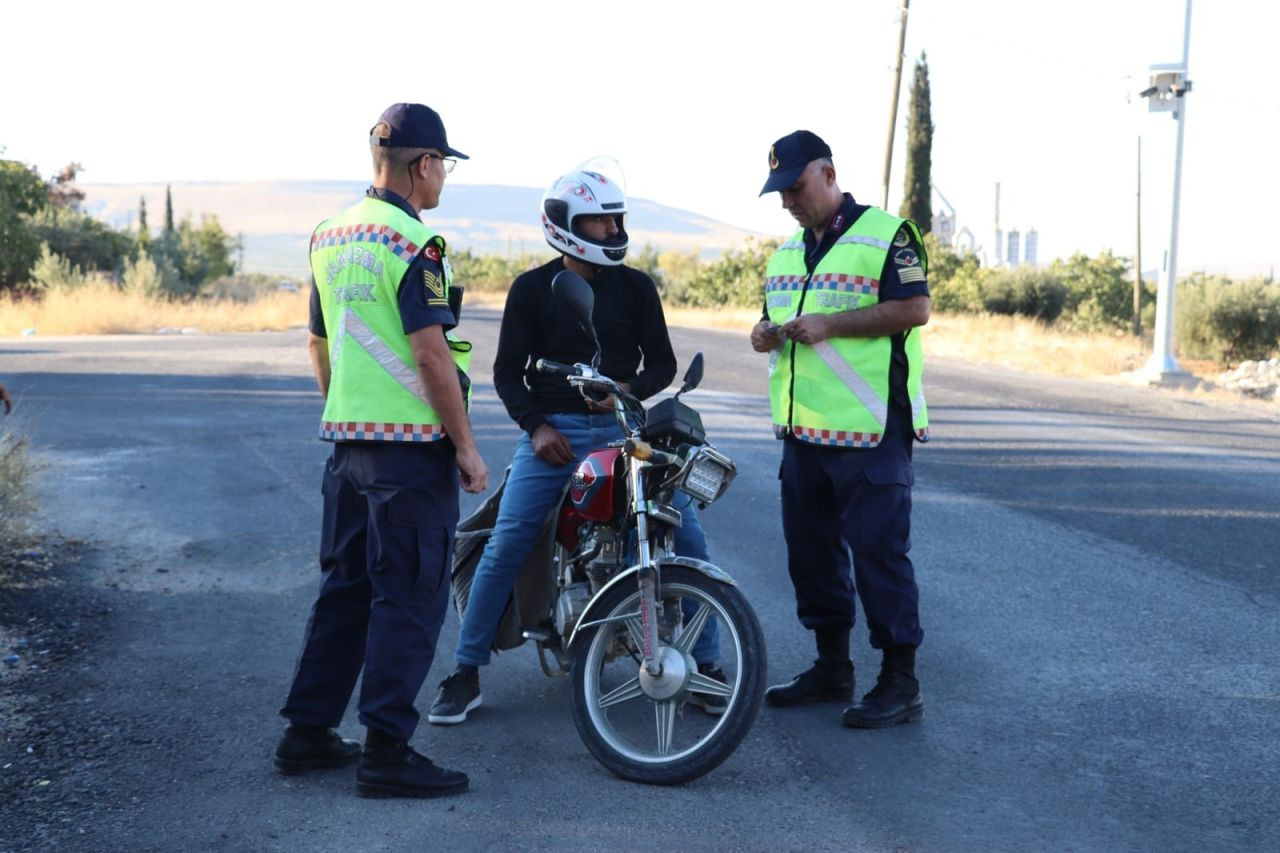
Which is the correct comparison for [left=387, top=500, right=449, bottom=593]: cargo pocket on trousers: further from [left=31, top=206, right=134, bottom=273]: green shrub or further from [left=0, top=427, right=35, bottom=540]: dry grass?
[left=31, top=206, right=134, bottom=273]: green shrub

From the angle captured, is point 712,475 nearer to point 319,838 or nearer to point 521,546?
point 521,546

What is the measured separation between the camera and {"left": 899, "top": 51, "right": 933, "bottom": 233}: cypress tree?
48862 millimetres

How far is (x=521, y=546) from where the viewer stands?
4.88 metres

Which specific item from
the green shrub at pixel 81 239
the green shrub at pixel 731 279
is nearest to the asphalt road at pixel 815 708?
the green shrub at pixel 81 239

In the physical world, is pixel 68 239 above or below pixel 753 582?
above

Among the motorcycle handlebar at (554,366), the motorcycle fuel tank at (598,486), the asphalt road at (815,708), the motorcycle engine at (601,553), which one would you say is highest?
the motorcycle handlebar at (554,366)

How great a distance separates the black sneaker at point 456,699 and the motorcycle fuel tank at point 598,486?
830 millimetres

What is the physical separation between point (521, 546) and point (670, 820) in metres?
1.30

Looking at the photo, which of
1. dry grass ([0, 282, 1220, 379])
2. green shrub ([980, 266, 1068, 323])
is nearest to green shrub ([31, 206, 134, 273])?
dry grass ([0, 282, 1220, 379])

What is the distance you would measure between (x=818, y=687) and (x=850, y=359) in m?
1.20

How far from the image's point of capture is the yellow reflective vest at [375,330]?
4059mm

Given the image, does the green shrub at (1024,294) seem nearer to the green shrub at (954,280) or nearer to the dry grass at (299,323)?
the green shrub at (954,280)

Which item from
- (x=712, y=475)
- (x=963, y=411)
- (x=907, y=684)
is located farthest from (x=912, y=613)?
(x=963, y=411)

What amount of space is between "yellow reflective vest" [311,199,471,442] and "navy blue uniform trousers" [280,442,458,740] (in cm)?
9
